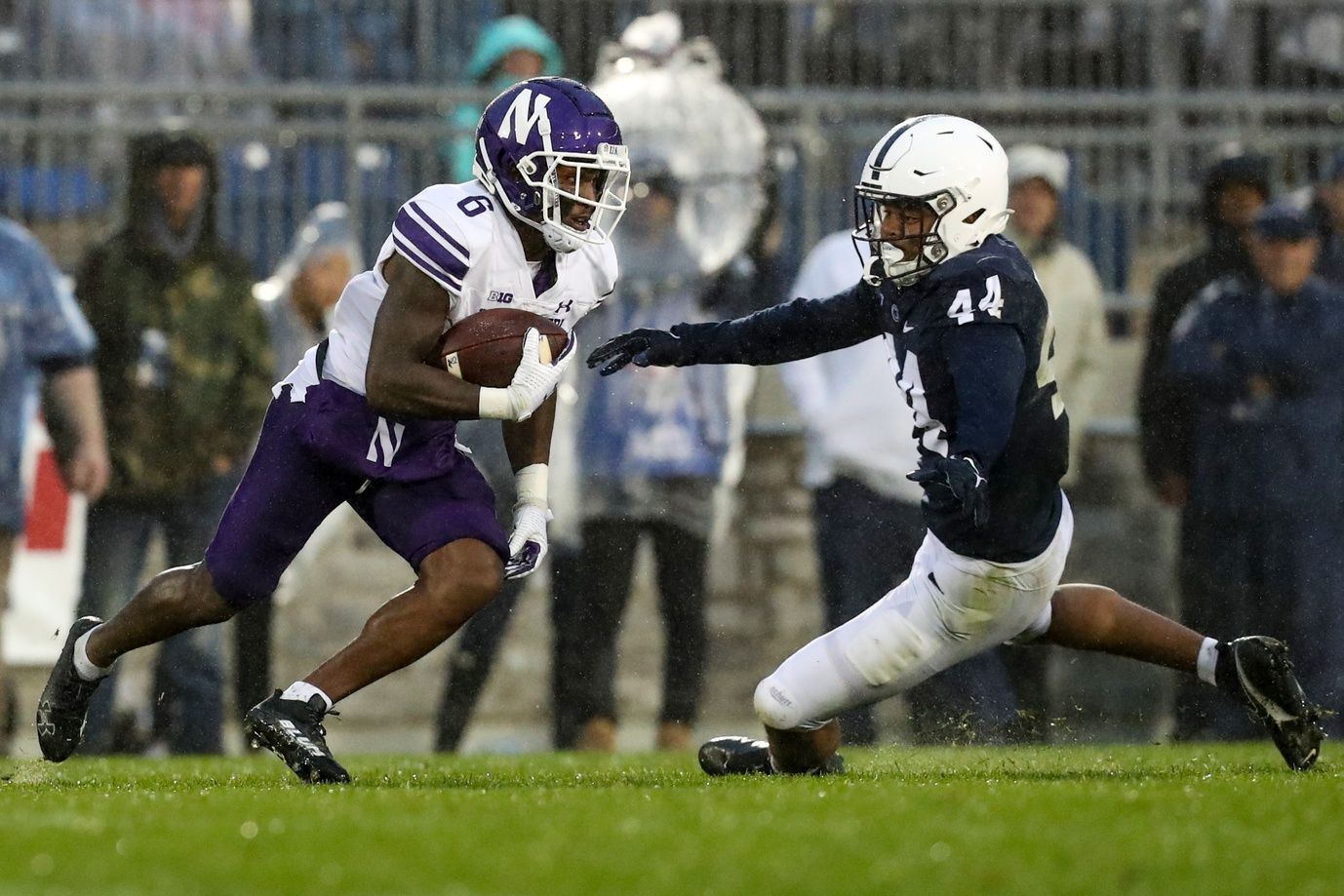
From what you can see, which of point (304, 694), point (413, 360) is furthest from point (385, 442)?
point (304, 694)

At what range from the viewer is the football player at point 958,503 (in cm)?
495

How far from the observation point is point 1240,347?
7.71 meters

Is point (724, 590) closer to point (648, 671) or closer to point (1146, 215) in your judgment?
point (648, 671)

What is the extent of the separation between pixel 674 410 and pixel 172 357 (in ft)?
5.89

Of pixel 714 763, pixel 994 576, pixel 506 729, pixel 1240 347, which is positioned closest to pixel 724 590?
pixel 506 729

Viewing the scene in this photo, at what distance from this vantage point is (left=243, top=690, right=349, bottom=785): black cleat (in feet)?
15.8

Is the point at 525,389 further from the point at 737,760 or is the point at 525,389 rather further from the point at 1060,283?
the point at 1060,283

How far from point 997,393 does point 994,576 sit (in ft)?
1.52

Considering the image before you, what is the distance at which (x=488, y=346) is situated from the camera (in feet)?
16.2

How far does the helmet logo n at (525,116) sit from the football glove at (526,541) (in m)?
0.90

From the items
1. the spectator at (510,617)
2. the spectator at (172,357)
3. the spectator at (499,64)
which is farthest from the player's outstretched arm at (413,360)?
the spectator at (499,64)

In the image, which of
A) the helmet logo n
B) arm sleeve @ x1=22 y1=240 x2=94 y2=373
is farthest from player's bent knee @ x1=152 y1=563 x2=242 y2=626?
arm sleeve @ x1=22 y1=240 x2=94 y2=373

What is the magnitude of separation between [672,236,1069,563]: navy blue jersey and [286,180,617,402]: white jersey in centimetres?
74

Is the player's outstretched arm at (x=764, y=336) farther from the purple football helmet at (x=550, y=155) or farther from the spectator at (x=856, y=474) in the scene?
the spectator at (x=856, y=474)
